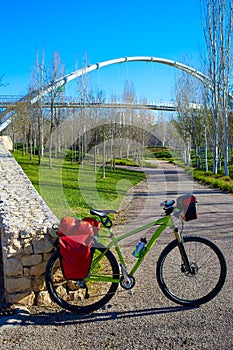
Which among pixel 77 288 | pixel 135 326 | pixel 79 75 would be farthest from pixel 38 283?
pixel 79 75

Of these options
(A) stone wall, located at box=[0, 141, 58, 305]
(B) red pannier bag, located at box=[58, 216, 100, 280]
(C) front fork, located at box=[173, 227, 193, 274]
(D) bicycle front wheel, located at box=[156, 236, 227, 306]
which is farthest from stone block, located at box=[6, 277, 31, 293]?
(C) front fork, located at box=[173, 227, 193, 274]

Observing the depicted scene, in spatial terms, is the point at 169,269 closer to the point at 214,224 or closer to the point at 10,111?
the point at 214,224

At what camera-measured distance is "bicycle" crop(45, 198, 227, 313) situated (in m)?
3.69

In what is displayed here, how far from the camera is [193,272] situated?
3.89 meters

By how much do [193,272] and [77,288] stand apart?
120cm

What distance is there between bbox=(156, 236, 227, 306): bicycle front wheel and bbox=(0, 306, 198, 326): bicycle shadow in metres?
0.19

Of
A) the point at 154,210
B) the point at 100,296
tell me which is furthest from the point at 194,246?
the point at 154,210

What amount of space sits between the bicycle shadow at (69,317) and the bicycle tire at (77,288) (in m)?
0.08

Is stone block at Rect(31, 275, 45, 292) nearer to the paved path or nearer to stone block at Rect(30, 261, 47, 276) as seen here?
stone block at Rect(30, 261, 47, 276)

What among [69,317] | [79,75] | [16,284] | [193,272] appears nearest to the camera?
[69,317]

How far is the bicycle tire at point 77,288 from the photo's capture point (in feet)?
11.8

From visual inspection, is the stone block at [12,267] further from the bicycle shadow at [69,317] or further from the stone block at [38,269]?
the bicycle shadow at [69,317]

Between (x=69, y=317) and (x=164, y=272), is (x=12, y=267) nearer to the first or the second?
(x=69, y=317)

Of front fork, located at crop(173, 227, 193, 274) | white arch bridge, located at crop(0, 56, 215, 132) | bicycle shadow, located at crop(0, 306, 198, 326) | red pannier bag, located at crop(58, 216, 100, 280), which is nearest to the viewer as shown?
bicycle shadow, located at crop(0, 306, 198, 326)
